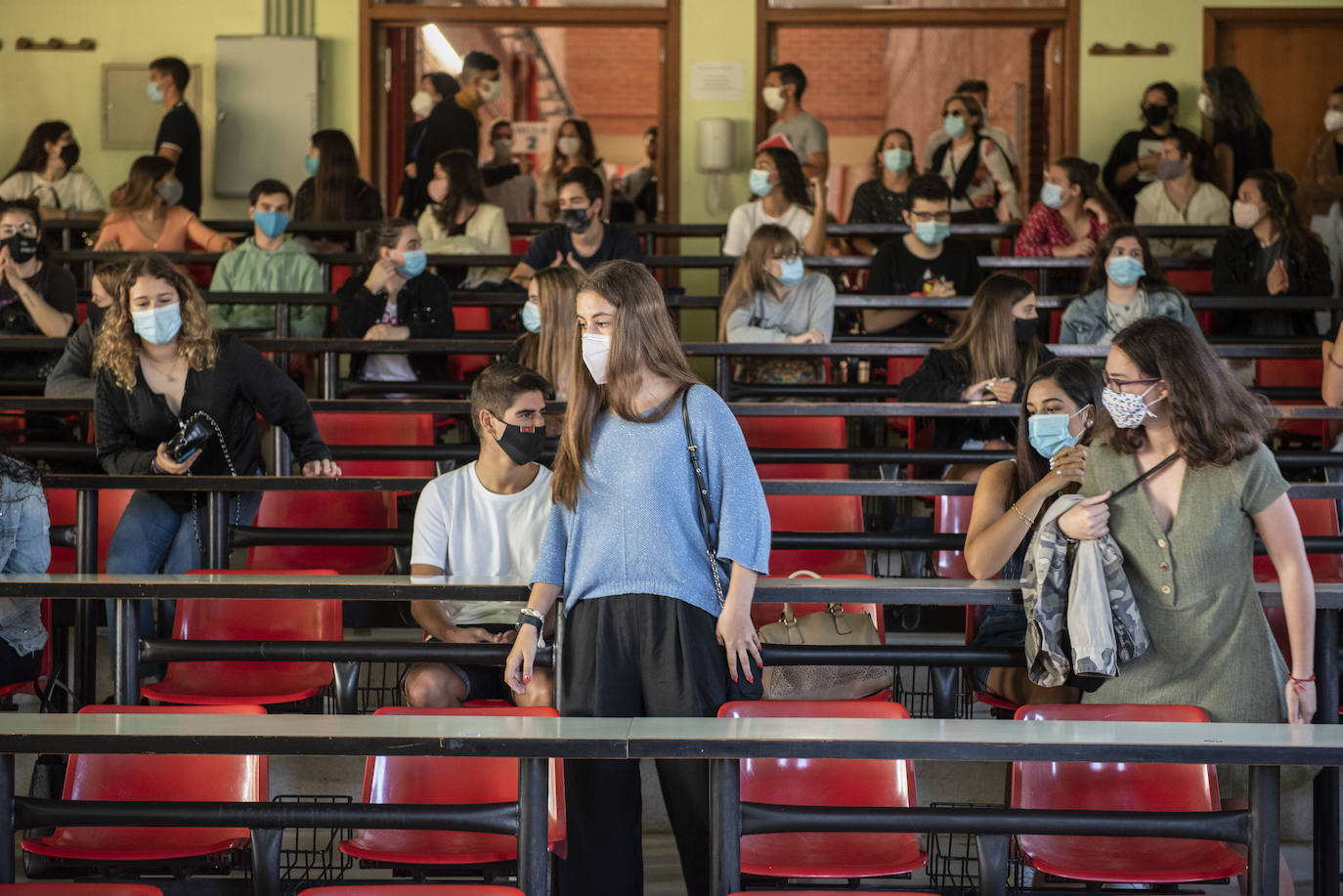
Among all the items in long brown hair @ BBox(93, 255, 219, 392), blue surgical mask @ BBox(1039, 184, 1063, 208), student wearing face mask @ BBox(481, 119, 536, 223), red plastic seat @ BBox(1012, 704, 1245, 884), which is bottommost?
red plastic seat @ BBox(1012, 704, 1245, 884)

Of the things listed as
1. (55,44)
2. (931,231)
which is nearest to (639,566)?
(931,231)

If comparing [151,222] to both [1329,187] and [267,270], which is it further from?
[1329,187]

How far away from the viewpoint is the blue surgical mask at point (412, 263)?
605 cm

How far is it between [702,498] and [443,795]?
0.69m

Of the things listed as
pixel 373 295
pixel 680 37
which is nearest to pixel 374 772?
pixel 373 295

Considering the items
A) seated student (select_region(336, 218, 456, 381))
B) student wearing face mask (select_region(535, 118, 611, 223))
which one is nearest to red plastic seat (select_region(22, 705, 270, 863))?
seated student (select_region(336, 218, 456, 381))

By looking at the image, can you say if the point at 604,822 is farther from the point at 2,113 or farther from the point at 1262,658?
the point at 2,113

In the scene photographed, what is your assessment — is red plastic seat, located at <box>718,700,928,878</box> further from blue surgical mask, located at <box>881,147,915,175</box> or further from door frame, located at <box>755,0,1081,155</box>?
door frame, located at <box>755,0,1081,155</box>

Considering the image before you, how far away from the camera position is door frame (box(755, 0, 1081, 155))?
9117mm

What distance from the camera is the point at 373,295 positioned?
19.9 ft

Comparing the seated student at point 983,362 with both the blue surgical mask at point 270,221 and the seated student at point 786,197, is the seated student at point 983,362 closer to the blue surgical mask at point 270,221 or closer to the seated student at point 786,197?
the seated student at point 786,197

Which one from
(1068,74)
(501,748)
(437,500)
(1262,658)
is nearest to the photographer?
(501,748)

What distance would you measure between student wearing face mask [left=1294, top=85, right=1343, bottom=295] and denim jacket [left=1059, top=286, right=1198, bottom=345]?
2536mm

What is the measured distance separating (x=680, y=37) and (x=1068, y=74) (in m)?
2.43
